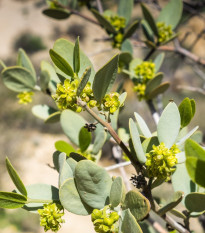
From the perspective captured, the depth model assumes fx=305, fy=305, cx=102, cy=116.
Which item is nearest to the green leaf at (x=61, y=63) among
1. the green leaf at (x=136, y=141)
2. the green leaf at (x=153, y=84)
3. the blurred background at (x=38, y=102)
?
the green leaf at (x=136, y=141)

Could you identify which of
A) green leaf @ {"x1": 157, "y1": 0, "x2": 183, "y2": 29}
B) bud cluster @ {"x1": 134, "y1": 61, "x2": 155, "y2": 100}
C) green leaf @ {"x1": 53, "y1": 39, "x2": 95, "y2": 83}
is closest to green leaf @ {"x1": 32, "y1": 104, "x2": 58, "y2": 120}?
bud cluster @ {"x1": 134, "y1": 61, "x2": 155, "y2": 100}

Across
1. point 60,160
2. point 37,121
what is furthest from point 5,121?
point 60,160

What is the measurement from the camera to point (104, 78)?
57 centimetres

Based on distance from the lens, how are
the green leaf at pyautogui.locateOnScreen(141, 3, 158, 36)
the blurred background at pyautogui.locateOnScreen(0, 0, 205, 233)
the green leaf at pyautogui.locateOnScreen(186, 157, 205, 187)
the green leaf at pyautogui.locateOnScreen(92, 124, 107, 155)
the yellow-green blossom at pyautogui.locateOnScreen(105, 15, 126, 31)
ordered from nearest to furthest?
the green leaf at pyautogui.locateOnScreen(186, 157, 205, 187) < the green leaf at pyautogui.locateOnScreen(92, 124, 107, 155) < the green leaf at pyautogui.locateOnScreen(141, 3, 158, 36) < the yellow-green blossom at pyautogui.locateOnScreen(105, 15, 126, 31) < the blurred background at pyautogui.locateOnScreen(0, 0, 205, 233)

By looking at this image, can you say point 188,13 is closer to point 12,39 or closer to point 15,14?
point 12,39

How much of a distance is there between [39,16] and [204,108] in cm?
546

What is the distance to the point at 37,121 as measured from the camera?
505 centimetres

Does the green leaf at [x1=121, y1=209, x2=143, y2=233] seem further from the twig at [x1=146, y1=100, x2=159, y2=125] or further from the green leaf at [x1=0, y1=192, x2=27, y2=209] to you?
the twig at [x1=146, y1=100, x2=159, y2=125]

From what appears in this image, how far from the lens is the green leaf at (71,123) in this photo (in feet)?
2.79

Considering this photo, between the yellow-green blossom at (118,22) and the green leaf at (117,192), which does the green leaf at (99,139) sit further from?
the yellow-green blossom at (118,22)

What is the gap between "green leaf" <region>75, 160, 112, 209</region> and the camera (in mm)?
551

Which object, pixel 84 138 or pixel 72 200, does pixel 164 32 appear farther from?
pixel 72 200

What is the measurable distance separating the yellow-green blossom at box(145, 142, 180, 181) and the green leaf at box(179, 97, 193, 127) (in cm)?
10

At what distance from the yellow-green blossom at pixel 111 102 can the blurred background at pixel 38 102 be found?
53.2 inches
